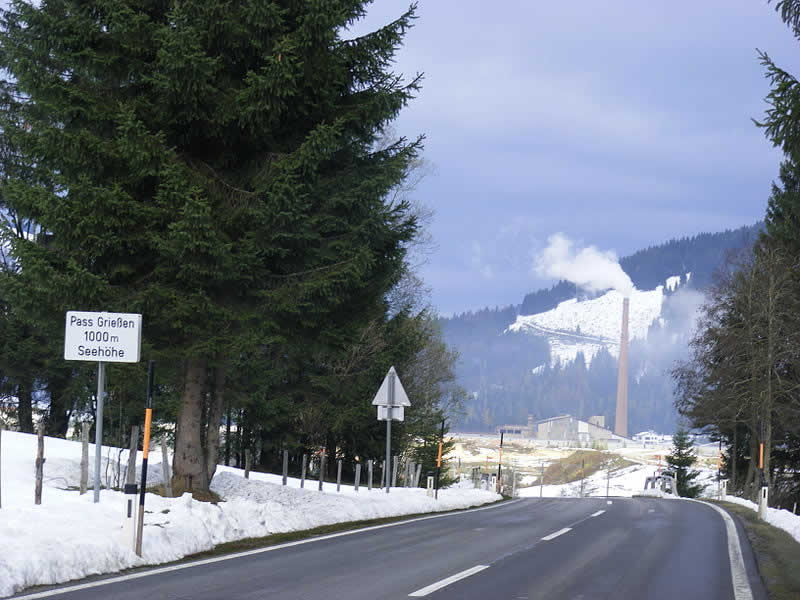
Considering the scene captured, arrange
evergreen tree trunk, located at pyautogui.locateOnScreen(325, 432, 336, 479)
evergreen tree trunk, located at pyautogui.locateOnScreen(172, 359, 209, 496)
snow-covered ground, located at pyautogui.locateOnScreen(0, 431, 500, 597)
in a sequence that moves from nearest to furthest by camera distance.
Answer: snow-covered ground, located at pyautogui.locateOnScreen(0, 431, 500, 597) → evergreen tree trunk, located at pyautogui.locateOnScreen(172, 359, 209, 496) → evergreen tree trunk, located at pyautogui.locateOnScreen(325, 432, 336, 479)

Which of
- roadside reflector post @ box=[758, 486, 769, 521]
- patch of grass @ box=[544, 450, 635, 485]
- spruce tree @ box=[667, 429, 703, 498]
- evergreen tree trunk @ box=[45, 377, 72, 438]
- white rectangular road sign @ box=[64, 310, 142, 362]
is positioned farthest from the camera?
patch of grass @ box=[544, 450, 635, 485]

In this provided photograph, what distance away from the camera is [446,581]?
9.88 m

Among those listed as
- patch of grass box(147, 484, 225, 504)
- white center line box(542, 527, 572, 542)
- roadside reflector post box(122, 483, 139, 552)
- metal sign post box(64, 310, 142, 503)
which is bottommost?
white center line box(542, 527, 572, 542)

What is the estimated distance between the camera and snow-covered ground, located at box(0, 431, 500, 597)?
9266 millimetres

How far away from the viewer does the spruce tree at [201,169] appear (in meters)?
15.2

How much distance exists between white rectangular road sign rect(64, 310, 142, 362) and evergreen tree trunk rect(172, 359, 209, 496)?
12.5 ft

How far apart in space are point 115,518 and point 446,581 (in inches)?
178

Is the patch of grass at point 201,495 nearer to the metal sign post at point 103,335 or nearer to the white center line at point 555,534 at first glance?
the metal sign post at point 103,335

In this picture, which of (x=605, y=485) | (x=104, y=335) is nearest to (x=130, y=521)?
(x=104, y=335)

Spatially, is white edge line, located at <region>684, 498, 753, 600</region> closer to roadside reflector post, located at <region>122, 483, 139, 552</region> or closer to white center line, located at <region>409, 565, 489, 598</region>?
white center line, located at <region>409, 565, 489, 598</region>

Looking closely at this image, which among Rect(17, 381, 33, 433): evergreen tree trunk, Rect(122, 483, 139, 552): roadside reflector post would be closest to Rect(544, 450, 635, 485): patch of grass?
Rect(17, 381, 33, 433): evergreen tree trunk

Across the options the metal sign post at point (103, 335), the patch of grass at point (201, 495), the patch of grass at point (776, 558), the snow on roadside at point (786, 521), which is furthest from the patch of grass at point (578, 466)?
the metal sign post at point (103, 335)

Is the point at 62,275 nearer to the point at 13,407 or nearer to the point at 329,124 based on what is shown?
the point at 329,124

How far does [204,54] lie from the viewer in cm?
1488
